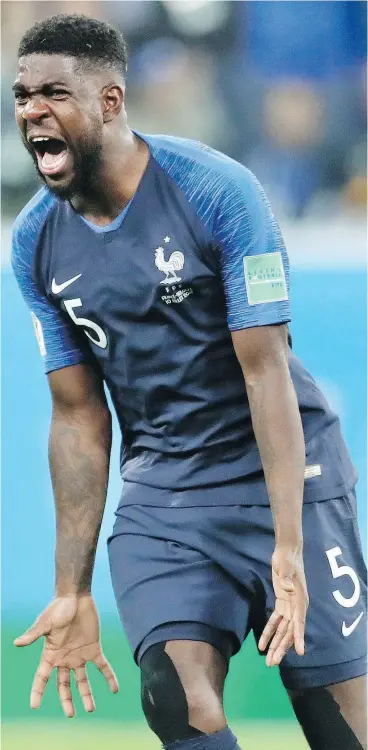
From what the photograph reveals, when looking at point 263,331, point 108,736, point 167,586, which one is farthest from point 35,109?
point 108,736

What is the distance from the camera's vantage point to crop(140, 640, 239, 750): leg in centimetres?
249

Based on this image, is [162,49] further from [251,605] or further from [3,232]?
[251,605]

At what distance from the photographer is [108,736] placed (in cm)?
464

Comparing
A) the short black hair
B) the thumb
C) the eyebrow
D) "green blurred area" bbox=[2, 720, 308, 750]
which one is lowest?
"green blurred area" bbox=[2, 720, 308, 750]

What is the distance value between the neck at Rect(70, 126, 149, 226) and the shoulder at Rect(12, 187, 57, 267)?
0.08 metres

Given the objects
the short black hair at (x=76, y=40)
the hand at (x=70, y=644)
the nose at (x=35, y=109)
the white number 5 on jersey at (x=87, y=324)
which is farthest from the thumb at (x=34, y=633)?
the short black hair at (x=76, y=40)

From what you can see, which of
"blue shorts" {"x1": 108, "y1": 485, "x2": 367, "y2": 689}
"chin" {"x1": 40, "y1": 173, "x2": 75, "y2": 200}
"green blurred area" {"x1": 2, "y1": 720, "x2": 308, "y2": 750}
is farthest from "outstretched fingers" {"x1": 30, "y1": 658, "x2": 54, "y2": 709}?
"green blurred area" {"x1": 2, "y1": 720, "x2": 308, "y2": 750}

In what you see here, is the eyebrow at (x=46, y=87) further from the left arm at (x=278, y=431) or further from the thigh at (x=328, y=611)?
the thigh at (x=328, y=611)

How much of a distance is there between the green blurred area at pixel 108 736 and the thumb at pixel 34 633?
1797 millimetres

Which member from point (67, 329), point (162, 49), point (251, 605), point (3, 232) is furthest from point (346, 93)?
point (251, 605)

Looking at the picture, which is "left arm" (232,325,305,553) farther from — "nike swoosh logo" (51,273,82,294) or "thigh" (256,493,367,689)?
"nike swoosh logo" (51,273,82,294)

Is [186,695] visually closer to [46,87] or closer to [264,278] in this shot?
[264,278]

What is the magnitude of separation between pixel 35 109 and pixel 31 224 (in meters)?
0.34

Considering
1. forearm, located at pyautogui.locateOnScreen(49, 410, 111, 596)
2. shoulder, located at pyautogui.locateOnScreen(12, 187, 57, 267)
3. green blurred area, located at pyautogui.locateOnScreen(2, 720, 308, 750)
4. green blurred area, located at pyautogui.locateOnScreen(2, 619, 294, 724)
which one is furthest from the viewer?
green blurred area, located at pyautogui.locateOnScreen(2, 619, 294, 724)
